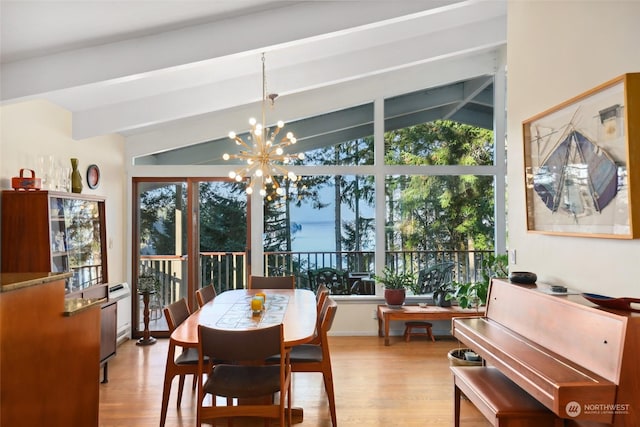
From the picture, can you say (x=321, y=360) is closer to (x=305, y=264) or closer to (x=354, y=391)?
(x=354, y=391)

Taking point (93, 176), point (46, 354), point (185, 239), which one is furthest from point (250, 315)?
point (185, 239)

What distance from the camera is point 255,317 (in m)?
3.22

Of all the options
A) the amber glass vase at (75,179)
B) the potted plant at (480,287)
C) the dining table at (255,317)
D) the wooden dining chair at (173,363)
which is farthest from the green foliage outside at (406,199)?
the wooden dining chair at (173,363)

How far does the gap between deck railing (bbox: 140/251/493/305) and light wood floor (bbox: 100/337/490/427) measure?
1035 mm

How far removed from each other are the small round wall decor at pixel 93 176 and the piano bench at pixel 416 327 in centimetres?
396

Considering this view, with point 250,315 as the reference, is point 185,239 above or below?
above

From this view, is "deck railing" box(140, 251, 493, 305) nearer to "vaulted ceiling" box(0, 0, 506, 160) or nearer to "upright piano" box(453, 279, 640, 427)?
"vaulted ceiling" box(0, 0, 506, 160)

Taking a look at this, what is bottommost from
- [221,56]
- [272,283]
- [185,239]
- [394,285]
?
[394,285]

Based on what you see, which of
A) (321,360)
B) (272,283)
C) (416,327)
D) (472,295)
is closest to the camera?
(321,360)

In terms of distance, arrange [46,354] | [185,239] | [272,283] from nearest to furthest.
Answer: [46,354]
[272,283]
[185,239]

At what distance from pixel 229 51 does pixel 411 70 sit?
3181 mm

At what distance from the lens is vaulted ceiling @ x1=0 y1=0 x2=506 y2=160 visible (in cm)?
303

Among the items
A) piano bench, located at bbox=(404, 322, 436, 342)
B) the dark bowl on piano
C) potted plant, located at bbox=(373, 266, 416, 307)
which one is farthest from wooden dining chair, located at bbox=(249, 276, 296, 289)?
the dark bowl on piano

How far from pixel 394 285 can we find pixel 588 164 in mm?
3312
